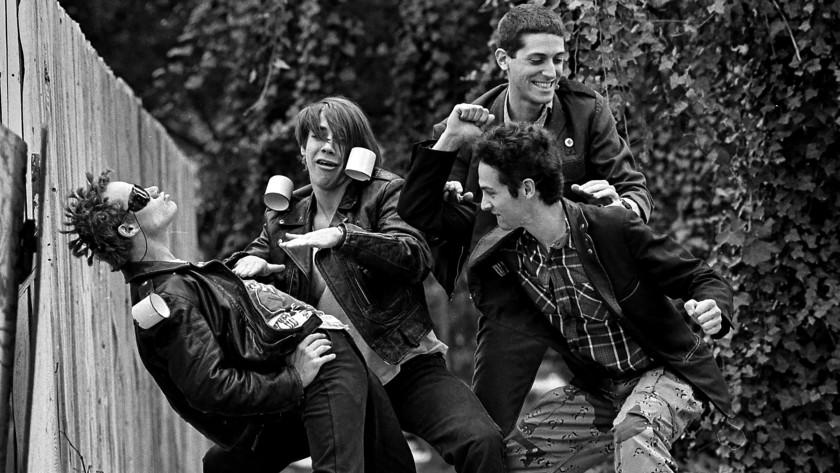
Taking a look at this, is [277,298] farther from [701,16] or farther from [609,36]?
[701,16]

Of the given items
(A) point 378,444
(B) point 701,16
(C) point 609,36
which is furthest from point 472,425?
(B) point 701,16

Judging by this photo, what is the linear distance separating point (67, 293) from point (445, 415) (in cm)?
125

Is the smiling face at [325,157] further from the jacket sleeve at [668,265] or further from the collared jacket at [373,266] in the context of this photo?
the jacket sleeve at [668,265]

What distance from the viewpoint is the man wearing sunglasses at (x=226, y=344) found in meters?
3.64

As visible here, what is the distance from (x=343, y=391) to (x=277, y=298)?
1.14 ft

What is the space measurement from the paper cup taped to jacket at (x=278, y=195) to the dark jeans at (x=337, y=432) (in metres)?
0.64

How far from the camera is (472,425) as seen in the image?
404cm

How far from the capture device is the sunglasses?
12.2 feet

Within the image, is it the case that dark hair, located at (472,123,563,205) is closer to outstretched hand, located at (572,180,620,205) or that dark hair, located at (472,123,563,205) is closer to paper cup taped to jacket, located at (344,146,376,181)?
outstretched hand, located at (572,180,620,205)

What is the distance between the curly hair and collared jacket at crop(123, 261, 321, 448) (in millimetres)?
64

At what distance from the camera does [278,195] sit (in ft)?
14.4

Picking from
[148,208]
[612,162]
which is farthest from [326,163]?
[612,162]

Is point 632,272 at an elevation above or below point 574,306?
above

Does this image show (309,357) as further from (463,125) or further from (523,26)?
(523,26)
